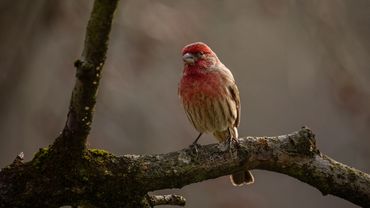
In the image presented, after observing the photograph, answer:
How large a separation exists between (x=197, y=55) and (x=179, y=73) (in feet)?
9.37

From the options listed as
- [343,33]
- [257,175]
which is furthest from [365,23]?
[257,175]

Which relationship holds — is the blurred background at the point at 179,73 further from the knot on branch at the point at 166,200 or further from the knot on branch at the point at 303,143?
the knot on branch at the point at 166,200

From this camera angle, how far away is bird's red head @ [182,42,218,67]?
21.1ft

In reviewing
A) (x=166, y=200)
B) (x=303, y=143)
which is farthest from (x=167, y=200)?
(x=303, y=143)

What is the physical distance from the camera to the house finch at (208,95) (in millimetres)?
6230

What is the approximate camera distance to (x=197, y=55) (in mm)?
6449

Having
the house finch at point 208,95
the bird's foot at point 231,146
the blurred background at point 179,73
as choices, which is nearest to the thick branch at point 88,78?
the bird's foot at point 231,146

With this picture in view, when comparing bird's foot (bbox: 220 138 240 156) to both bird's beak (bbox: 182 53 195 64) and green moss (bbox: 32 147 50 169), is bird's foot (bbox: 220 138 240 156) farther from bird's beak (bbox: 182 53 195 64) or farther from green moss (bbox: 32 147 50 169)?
bird's beak (bbox: 182 53 195 64)

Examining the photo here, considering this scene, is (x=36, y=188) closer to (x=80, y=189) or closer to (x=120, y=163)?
(x=80, y=189)

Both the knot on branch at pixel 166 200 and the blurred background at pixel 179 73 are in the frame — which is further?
A: the blurred background at pixel 179 73

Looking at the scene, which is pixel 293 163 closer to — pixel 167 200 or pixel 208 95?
pixel 167 200

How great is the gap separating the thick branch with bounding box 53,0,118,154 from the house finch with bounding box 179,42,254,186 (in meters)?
2.43

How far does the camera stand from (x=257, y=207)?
7.82 metres

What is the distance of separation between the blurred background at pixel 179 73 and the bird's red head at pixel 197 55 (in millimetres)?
150
